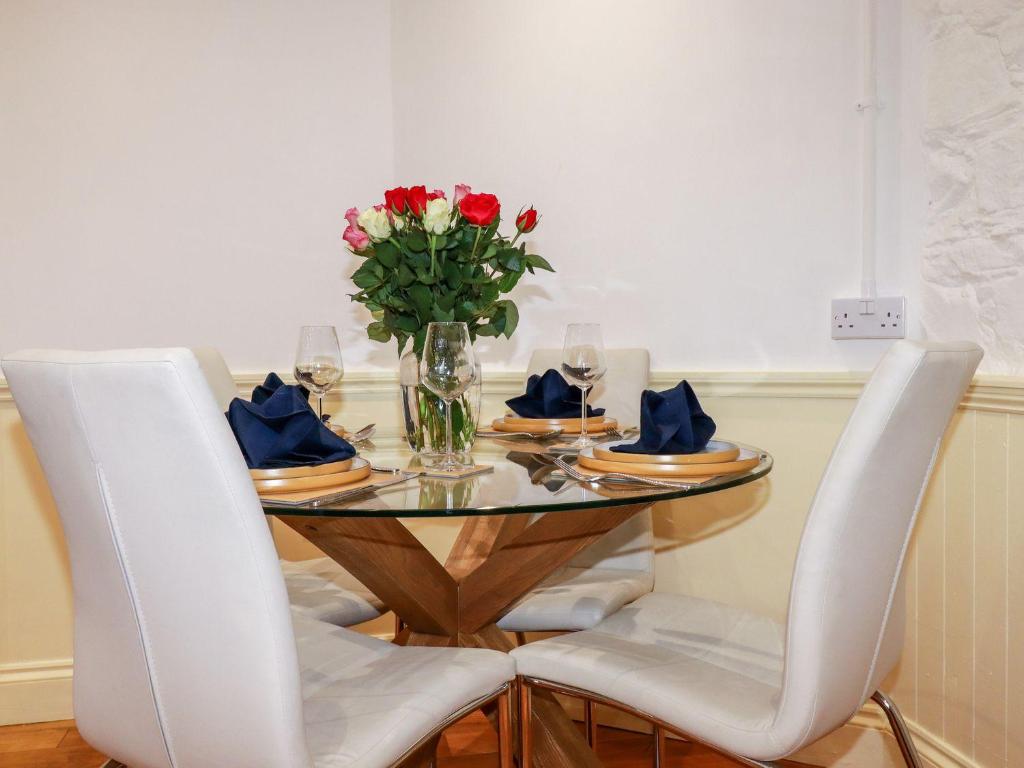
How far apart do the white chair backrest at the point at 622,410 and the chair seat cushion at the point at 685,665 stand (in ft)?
1.20

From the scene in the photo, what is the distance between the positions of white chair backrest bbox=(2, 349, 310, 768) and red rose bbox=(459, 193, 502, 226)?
2.43ft

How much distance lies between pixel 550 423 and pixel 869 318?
Result: 88cm

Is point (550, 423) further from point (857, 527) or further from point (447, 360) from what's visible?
point (857, 527)

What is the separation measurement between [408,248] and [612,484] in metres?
0.64

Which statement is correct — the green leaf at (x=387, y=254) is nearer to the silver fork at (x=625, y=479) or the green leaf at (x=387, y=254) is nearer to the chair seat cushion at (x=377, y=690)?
the silver fork at (x=625, y=479)

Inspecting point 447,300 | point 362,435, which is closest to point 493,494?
point 447,300

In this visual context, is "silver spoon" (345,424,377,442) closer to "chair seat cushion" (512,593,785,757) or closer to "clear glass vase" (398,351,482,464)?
"clear glass vase" (398,351,482,464)

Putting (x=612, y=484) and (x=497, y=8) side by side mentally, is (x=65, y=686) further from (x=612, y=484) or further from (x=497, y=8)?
(x=497, y=8)

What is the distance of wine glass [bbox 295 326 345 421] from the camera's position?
1930mm

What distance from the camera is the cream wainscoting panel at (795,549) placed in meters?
1.90

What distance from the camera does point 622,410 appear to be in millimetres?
2334

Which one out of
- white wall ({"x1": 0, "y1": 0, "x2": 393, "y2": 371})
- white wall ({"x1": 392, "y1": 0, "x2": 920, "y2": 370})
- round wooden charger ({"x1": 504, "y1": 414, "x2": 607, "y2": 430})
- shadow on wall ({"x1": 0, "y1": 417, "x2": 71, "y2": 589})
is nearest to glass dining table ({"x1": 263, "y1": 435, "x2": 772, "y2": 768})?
round wooden charger ({"x1": 504, "y1": 414, "x2": 607, "y2": 430})

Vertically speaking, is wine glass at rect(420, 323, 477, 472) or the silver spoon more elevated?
wine glass at rect(420, 323, 477, 472)

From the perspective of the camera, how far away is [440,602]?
1769 mm
